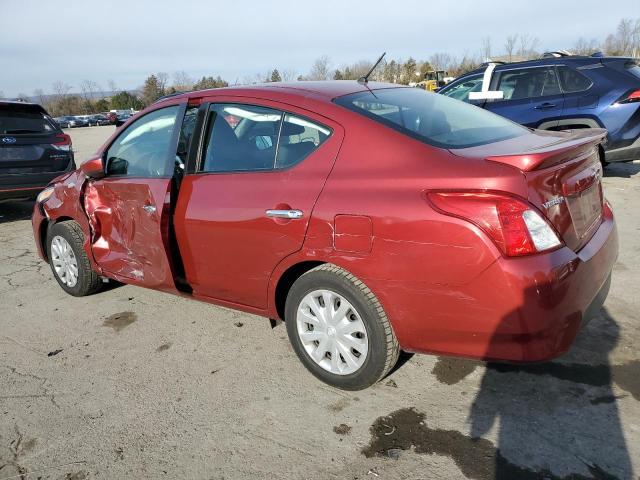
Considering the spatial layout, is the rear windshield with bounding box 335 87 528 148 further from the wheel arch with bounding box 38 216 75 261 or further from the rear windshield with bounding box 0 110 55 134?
the rear windshield with bounding box 0 110 55 134

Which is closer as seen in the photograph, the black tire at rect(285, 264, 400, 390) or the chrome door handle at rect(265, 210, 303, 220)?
the black tire at rect(285, 264, 400, 390)

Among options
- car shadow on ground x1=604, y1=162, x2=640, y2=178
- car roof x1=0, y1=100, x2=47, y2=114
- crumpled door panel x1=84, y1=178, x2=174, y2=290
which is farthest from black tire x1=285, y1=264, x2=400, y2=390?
car shadow on ground x1=604, y1=162, x2=640, y2=178

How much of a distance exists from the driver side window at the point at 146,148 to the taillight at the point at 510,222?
2171 millimetres

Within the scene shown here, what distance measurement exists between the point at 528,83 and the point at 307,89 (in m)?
5.75

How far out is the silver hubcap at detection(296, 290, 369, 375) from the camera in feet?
9.05

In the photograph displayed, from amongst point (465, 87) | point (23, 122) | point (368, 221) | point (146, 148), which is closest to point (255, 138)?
point (368, 221)

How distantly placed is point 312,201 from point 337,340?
30.8 inches

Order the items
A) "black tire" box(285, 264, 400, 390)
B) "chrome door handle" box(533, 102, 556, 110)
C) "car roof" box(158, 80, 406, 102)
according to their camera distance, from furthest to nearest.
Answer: "chrome door handle" box(533, 102, 556, 110)
"car roof" box(158, 80, 406, 102)
"black tire" box(285, 264, 400, 390)

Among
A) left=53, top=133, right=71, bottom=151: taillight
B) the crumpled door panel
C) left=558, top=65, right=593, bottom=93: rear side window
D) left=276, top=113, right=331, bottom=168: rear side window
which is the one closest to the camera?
left=276, top=113, right=331, bottom=168: rear side window

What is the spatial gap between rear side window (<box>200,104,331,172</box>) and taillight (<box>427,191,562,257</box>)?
0.96 metres

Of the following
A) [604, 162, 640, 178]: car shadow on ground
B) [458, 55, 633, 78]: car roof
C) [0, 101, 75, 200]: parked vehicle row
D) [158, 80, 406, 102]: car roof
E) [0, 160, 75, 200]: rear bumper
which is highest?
[458, 55, 633, 78]: car roof

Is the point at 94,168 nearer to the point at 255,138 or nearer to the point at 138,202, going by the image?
the point at 138,202

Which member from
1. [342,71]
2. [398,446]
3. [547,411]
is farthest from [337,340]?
[342,71]

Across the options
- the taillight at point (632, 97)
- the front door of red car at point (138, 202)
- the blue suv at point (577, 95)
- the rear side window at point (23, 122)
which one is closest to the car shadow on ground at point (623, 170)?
the blue suv at point (577, 95)
